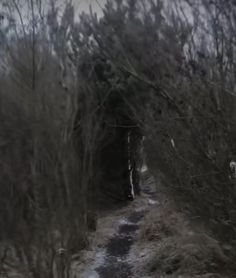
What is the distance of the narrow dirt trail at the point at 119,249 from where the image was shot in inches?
385

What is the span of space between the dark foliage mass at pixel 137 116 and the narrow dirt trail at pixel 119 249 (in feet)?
2.55

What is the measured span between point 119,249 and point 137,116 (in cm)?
285

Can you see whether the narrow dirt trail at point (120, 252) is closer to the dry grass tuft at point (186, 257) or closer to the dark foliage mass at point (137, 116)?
the dry grass tuft at point (186, 257)

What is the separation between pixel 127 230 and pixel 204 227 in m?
6.53

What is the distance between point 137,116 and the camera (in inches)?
445

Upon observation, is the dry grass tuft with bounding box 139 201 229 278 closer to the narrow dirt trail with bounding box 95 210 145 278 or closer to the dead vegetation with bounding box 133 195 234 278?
the dead vegetation with bounding box 133 195 234 278

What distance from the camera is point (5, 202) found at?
591cm

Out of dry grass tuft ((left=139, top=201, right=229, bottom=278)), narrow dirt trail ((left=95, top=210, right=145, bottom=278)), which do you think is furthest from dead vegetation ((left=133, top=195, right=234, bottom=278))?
narrow dirt trail ((left=95, top=210, right=145, bottom=278))

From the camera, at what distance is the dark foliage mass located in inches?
244

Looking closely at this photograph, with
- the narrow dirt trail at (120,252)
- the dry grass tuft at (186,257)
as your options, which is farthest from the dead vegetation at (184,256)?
the narrow dirt trail at (120,252)

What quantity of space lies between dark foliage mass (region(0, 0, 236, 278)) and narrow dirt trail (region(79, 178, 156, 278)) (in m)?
0.78

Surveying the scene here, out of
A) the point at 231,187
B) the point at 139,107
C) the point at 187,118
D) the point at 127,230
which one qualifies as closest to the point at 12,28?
the point at 139,107

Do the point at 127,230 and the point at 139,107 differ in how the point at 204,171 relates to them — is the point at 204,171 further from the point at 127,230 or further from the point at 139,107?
the point at 127,230

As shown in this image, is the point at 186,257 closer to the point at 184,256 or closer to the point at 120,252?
the point at 184,256
